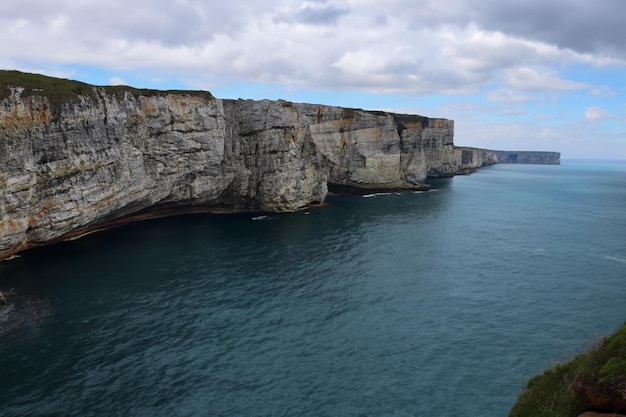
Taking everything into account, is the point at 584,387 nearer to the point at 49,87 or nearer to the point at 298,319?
the point at 298,319

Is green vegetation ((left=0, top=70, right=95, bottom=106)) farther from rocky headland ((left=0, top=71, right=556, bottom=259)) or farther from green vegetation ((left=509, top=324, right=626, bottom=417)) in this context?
green vegetation ((left=509, top=324, right=626, bottom=417))

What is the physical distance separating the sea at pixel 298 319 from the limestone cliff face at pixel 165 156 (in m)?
7.01

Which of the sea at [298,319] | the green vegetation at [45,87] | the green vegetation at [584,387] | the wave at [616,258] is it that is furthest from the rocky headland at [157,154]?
the wave at [616,258]

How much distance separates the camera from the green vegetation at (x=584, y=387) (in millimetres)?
15242

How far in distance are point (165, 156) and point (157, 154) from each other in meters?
1.44

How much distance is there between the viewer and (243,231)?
72875 mm

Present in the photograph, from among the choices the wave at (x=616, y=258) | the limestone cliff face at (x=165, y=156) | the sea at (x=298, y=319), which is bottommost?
the sea at (x=298, y=319)

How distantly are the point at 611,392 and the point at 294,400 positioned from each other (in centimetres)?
1788

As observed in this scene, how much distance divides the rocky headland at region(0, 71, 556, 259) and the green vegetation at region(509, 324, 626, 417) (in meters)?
55.1

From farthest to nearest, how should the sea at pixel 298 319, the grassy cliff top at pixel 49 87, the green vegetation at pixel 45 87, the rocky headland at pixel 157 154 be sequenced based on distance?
the rocky headland at pixel 157 154 < the grassy cliff top at pixel 49 87 < the green vegetation at pixel 45 87 < the sea at pixel 298 319

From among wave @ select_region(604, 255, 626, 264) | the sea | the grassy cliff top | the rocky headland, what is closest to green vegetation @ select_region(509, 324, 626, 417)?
the sea

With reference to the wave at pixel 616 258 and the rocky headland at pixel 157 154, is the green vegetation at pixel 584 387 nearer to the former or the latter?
→ the wave at pixel 616 258

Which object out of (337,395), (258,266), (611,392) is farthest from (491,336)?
(258,266)

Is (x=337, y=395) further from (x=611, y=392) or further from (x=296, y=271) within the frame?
(x=296, y=271)
